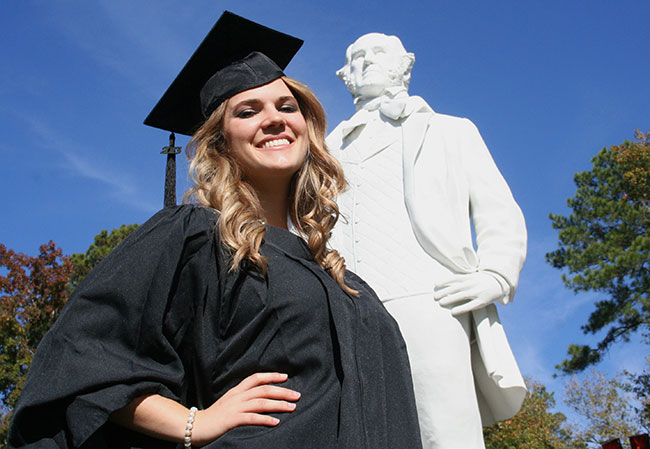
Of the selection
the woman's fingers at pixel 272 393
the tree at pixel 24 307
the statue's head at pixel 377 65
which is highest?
the tree at pixel 24 307

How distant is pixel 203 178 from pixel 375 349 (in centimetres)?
84

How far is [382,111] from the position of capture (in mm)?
4043

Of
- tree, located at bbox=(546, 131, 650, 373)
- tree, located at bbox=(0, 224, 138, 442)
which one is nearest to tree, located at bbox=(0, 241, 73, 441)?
tree, located at bbox=(0, 224, 138, 442)

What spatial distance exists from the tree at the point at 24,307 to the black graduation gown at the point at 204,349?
17.4 meters

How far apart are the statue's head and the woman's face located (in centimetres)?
185

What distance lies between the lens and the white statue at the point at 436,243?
10.3ft

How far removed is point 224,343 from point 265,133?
82 centimetres

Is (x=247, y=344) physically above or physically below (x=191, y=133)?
below

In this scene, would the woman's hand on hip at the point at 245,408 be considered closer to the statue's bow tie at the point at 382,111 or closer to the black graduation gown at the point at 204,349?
the black graduation gown at the point at 204,349

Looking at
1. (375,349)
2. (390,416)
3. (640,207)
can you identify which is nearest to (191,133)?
(375,349)

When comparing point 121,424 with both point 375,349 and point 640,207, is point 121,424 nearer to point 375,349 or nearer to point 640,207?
point 375,349

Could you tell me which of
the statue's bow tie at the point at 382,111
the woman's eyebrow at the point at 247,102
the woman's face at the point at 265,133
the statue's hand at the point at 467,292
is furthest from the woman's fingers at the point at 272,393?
the statue's bow tie at the point at 382,111

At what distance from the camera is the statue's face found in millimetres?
4199

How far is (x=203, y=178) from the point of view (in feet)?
7.42
